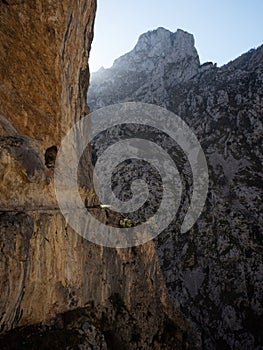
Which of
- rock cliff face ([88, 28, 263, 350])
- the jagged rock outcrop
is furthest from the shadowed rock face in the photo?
the jagged rock outcrop

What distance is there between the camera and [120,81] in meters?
181

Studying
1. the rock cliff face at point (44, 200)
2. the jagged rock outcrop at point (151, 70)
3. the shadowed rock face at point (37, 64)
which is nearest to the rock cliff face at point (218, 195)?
the jagged rock outcrop at point (151, 70)

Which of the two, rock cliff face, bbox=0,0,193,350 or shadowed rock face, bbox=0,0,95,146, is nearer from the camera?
rock cliff face, bbox=0,0,193,350

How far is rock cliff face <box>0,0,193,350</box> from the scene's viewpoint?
13.2 m

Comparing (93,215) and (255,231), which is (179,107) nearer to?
(255,231)

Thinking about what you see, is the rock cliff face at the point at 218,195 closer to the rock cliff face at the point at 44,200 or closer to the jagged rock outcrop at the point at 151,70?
the jagged rock outcrop at the point at 151,70

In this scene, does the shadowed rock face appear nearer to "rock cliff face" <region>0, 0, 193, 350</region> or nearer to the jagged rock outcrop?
"rock cliff face" <region>0, 0, 193, 350</region>

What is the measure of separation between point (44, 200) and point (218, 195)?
271 ft

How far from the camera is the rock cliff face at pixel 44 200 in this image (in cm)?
1320

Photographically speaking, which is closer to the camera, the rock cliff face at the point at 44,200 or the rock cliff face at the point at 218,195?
the rock cliff face at the point at 44,200

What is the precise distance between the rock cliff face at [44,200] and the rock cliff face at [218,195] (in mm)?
48941

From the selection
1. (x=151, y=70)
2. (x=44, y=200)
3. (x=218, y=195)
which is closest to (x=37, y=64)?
(x=44, y=200)

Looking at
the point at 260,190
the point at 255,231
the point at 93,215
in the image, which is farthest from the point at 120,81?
the point at 93,215

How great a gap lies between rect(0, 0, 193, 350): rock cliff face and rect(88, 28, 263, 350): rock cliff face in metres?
48.9
